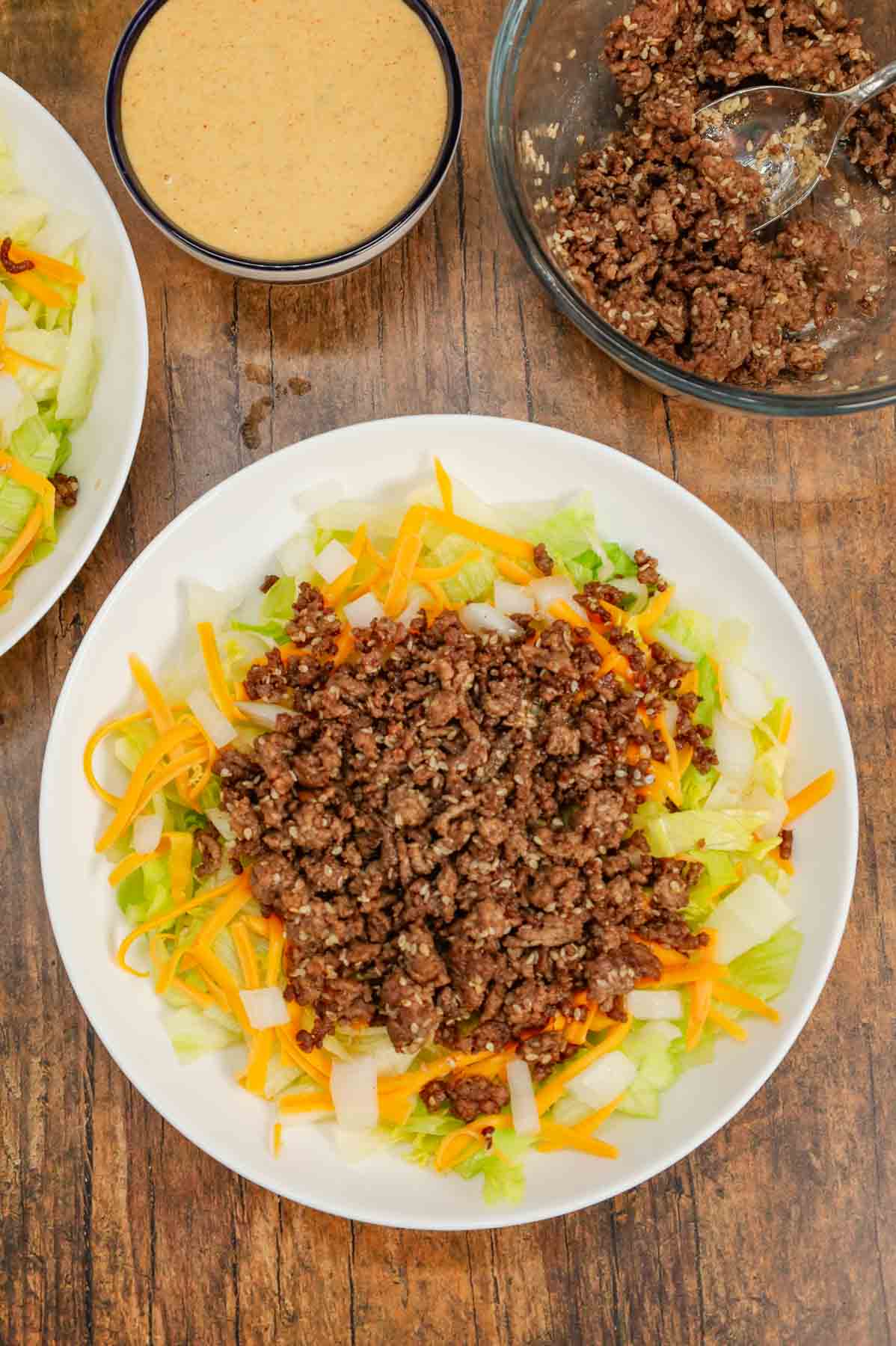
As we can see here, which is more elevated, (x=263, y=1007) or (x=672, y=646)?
(x=672, y=646)

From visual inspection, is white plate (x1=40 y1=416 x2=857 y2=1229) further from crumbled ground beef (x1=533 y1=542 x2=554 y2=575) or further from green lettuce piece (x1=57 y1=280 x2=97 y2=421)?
green lettuce piece (x1=57 y1=280 x2=97 y2=421)

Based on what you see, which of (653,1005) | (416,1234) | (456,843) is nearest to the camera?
(456,843)

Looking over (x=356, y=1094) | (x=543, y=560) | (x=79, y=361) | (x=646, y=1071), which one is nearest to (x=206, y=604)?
(x=79, y=361)

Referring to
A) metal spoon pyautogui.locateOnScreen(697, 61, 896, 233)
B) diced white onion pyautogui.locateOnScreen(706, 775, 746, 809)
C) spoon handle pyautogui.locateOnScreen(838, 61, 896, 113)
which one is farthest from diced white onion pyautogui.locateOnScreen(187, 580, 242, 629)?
spoon handle pyautogui.locateOnScreen(838, 61, 896, 113)

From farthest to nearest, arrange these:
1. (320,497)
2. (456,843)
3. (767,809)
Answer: (320,497) < (767,809) < (456,843)

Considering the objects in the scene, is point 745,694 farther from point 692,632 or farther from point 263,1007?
point 263,1007

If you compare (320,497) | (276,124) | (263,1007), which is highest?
(276,124)

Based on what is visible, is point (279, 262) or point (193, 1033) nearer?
point (193, 1033)
